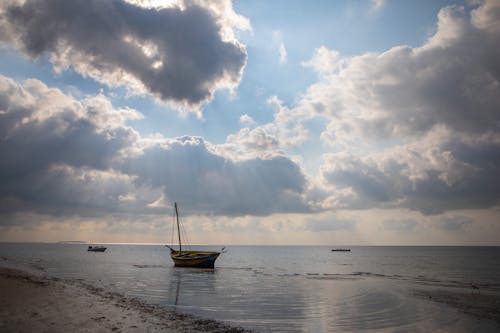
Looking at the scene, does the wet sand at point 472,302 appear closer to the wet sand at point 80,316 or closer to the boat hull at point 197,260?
the wet sand at point 80,316

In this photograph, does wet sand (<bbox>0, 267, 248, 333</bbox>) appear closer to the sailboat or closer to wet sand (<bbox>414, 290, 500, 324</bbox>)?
wet sand (<bbox>414, 290, 500, 324</bbox>)

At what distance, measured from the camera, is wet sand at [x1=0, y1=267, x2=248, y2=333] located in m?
16.1

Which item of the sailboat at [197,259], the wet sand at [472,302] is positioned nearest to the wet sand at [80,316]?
the wet sand at [472,302]

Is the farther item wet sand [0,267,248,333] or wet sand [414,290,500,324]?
wet sand [414,290,500,324]

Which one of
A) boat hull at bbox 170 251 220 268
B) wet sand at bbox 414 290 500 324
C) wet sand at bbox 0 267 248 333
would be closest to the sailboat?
boat hull at bbox 170 251 220 268

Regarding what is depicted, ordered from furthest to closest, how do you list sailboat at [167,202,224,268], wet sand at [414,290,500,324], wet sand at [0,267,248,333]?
1. sailboat at [167,202,224,268]
2. wet sand at [414,290,500,324]
3. wet sand at [0,267,248,333]

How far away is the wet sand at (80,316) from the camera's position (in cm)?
1608

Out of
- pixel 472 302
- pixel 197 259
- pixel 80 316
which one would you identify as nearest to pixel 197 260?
pixel 197 259

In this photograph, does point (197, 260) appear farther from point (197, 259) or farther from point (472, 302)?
point (472, 302)

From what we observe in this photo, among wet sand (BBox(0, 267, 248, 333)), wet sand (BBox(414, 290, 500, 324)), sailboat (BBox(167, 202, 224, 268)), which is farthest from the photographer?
sailboat (BBox(167, 202, 224, 268))

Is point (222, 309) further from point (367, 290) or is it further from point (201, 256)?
point (201, 256)

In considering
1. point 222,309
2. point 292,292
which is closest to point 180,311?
point 222,309

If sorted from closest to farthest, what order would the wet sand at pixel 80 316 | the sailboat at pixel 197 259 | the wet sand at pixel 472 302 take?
the wet sand at pixel 80 316 → the wet sand at pixel 472 302 → the sailboat at pixel 197 259

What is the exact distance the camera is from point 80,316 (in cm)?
1850
